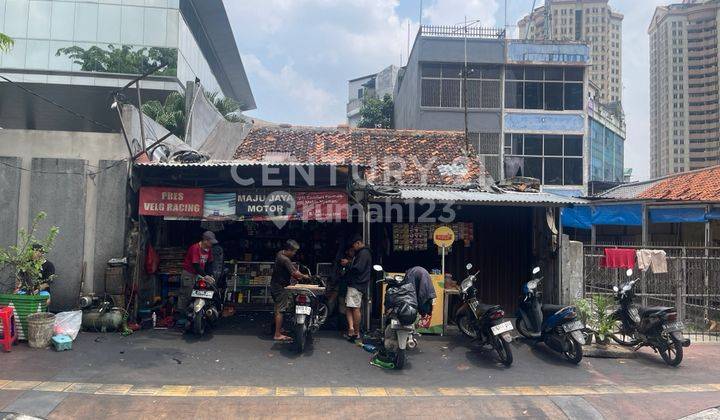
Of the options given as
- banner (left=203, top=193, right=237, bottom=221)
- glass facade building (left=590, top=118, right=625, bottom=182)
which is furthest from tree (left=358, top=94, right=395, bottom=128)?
banner (left=203, top=193, right=237, bottom=221)

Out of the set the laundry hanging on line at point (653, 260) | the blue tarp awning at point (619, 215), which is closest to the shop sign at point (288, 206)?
the laundry hanging on line at point (653, 260)

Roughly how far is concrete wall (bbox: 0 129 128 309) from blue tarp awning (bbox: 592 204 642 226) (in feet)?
42.7

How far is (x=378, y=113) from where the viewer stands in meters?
31.0

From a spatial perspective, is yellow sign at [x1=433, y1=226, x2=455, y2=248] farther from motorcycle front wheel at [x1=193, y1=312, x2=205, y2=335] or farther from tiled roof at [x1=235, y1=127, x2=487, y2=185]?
motorcycle front wheel at [x1=193, y1=312, x2=205, y2=335]

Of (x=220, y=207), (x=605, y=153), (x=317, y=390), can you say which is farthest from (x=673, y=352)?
(x=605, y=153)

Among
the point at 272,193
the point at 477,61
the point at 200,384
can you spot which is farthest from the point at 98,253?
the point at 477,61

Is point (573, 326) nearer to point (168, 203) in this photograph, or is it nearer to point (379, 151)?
point (168, 203)

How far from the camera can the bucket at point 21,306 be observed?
23.2ft

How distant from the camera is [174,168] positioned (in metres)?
8.20

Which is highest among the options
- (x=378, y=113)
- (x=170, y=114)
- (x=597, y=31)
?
(x=597, y=31)

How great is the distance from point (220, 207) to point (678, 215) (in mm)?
11870

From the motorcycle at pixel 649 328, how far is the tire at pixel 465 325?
2.25 m

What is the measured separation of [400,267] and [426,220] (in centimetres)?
115

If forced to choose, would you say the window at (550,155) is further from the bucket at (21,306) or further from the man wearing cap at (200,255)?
the bucket at (21,306)
